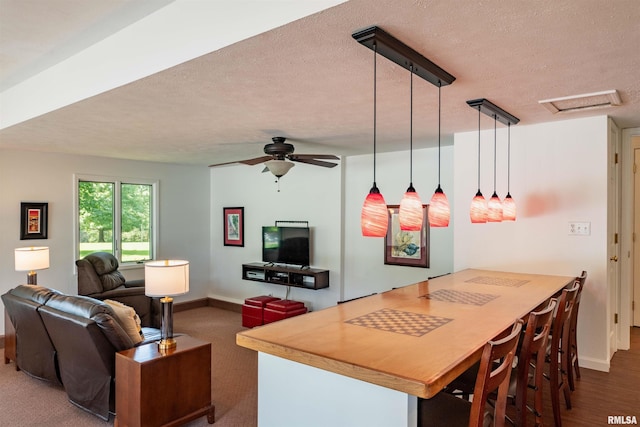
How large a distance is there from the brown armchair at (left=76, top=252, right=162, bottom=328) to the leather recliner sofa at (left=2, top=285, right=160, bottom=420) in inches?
50.2

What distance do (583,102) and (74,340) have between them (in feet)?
13.0

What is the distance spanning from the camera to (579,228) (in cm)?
362

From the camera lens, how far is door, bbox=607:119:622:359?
3.69m

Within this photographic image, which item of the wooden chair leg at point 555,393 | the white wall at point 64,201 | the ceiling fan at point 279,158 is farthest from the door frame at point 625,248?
the white wall at point 64,201

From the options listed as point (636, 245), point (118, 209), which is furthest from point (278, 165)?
point (636, 245)

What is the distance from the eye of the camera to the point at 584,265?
3604 millimetres

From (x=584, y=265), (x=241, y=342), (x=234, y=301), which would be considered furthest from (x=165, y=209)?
(x=584, y=265)

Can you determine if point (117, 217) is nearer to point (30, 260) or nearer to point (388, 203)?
point (30, 260)

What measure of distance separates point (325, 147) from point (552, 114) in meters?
2.39

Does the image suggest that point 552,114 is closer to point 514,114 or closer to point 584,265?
point 514,114

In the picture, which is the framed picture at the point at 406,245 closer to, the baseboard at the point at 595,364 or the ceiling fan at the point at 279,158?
the ceiling fan at the point at 279,158

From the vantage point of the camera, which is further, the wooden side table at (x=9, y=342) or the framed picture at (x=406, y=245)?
the framed picture at (x=406, y=245)

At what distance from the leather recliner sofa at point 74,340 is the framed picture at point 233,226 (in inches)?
126

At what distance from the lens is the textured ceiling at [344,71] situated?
5.61 ft
